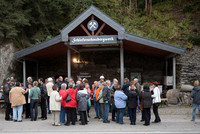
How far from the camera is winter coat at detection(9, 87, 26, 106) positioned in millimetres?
8828

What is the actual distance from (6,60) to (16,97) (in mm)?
5252

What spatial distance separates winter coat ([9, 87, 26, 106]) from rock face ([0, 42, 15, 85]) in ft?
14.9

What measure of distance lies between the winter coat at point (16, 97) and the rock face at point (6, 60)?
4531 mm

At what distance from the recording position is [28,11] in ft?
48.2

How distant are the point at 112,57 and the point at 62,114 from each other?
8.49 meters

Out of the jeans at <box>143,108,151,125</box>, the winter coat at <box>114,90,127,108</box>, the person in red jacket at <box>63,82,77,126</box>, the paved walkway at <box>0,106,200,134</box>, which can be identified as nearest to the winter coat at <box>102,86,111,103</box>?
the winter coat at <box>114,90,127,108</box>

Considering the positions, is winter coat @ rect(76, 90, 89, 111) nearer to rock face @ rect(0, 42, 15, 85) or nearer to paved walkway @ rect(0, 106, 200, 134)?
paved walkway @ rect(0, 106, 200, 134)

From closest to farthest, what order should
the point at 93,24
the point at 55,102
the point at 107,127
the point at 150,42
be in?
the point at 107,127 < the point at 55,102 < the point at 93,24 < the point at 150,42

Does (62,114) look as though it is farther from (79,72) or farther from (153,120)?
(79,72)

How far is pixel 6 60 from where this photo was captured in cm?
1317

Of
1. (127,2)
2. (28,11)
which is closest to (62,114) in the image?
(28,11)

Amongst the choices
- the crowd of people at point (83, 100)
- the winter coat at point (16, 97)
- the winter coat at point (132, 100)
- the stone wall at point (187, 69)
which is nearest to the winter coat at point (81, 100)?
the crowd of people at point (83, 100)

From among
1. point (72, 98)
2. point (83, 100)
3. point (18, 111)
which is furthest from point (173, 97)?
point (18, 111)

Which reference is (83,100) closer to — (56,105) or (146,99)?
(56,105)
